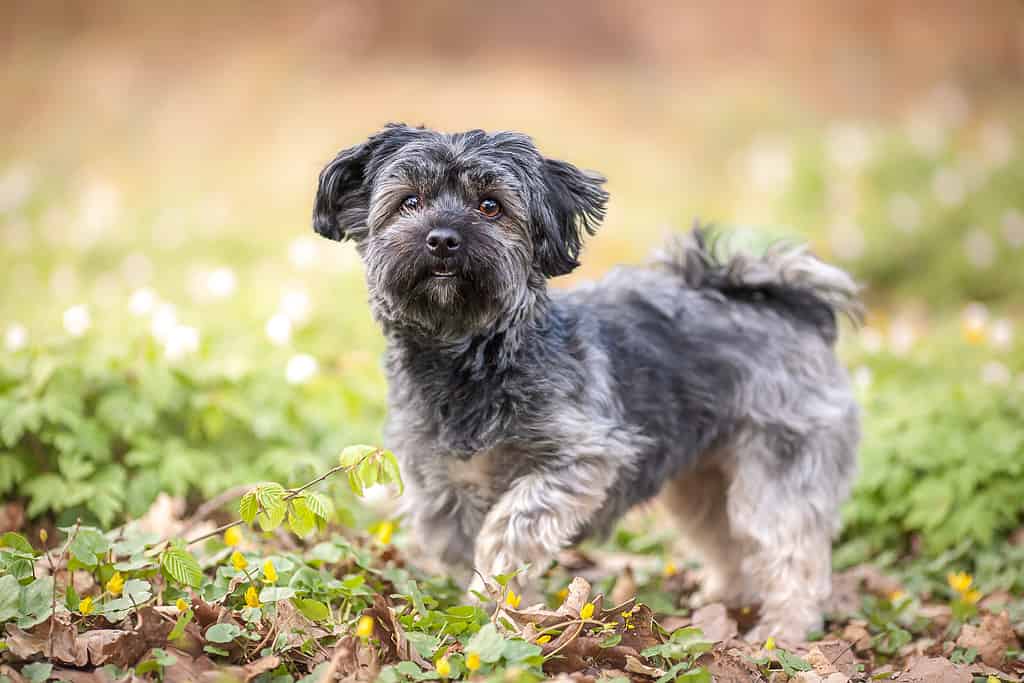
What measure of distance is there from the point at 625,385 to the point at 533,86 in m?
10.6

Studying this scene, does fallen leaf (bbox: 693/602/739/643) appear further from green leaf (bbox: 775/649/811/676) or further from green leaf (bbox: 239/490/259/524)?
green leaf (bbox: 239/490/259/524)

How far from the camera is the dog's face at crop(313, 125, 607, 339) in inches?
136

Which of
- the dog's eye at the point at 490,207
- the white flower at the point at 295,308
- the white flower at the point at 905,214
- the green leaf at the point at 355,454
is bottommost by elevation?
the green leaf at the point at 355,454

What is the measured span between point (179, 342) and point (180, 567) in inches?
71.6

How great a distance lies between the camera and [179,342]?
476 cm

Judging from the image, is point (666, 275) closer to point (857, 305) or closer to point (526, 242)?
point (857, 305)

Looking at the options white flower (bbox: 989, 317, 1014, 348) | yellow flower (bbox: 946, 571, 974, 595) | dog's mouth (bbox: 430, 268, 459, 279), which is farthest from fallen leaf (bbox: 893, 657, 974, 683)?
white flower (bbox: 989, 317, 1014, 348)

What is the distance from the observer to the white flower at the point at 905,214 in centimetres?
1022

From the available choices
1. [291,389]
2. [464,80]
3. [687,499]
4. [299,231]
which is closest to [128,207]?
[299,231]

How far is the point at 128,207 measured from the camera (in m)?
10.7

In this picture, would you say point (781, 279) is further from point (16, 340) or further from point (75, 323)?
point (16, 340)

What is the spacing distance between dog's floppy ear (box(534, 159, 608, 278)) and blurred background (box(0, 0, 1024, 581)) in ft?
3.54

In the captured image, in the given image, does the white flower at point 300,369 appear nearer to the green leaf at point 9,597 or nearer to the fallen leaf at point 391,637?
the fallen leaf at point 391,637

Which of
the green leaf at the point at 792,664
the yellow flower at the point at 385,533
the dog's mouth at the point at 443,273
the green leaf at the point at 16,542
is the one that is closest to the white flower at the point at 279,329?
the yellow flower at the point at 385,533
